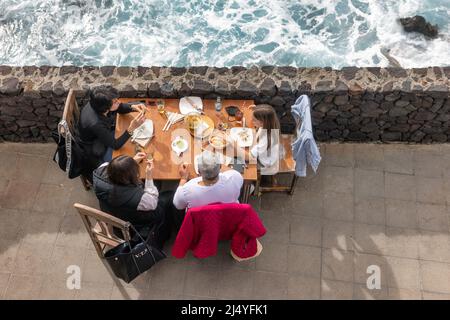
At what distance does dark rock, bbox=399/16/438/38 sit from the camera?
8438mm

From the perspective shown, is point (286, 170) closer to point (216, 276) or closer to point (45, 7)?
point (216, 276)

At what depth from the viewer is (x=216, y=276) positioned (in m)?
5.30

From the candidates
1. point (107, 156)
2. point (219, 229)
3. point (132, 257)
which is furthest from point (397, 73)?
point (132, 257)

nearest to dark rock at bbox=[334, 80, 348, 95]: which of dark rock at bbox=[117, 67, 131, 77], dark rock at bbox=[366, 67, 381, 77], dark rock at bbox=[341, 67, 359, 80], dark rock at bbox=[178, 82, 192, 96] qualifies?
dark rock at bbox=[341, 67, 359, 80]

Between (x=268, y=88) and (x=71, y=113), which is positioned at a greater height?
(x=268, y=88)

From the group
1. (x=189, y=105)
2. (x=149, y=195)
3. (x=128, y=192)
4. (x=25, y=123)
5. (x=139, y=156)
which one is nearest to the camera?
(x=128, y=192)

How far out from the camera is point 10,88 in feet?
18.2

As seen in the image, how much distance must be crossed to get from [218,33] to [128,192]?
194 inches

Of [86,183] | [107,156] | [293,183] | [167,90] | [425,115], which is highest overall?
[167,90]

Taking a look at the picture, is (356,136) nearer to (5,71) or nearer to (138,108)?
(138,108)

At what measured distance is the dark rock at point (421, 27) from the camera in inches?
332

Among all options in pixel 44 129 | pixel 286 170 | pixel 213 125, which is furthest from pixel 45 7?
pixel 286 170

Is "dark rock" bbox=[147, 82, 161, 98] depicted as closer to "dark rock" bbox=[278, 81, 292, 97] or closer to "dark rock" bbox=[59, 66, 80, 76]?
"dark rock" bbox=[59, 66, 80, 76]

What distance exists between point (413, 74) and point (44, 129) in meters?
4.76
